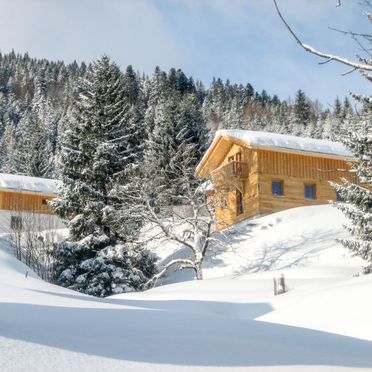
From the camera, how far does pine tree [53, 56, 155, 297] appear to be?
23.7m

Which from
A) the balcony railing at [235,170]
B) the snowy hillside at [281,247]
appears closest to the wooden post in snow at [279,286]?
the snowy hillside at [281,247]

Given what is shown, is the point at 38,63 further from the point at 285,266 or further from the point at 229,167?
the point at 285,266

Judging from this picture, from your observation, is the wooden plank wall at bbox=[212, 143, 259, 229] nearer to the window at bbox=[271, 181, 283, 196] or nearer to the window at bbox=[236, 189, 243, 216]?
the window at bbox=[236, 189, 243, 216]

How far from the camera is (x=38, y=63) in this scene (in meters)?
148

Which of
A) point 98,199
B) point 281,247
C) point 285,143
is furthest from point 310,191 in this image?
point 98,199

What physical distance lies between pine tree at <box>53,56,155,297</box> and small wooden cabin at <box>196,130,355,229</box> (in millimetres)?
7134

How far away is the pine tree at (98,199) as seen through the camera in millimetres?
23703

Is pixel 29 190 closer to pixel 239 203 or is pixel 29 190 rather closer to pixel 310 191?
pixel 239 203

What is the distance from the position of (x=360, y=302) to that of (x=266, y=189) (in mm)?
22301

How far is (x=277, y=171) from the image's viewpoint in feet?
107

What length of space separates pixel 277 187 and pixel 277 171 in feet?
3.29

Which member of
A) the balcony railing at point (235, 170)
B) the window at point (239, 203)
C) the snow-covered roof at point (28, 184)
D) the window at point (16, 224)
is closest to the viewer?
the window at point (16, 224)

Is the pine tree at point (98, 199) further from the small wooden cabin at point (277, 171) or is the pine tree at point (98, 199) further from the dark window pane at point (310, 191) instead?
the dark window pane at point (310, 191)

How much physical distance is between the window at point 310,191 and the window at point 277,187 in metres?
1.79
